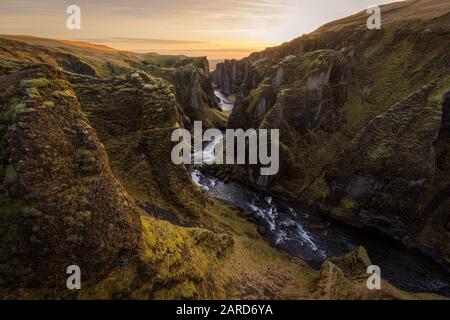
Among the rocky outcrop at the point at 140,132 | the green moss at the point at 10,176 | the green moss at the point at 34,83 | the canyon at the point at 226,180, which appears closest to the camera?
the green moss at the point at 10,176

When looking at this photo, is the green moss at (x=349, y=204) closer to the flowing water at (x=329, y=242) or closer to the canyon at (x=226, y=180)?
the canyon at (x=226, y=180)

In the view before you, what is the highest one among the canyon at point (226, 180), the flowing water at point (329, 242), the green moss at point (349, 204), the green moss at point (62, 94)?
the green moss at point (62, 94)

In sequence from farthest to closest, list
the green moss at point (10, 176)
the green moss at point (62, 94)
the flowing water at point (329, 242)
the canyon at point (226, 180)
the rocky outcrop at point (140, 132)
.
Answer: the flowing water at point (329, 242) < the rocky outcrop at point (140, 132) < the green moss at point (62, 94) < the canyon at point (226, 180) < the green moss at point (10, 176)

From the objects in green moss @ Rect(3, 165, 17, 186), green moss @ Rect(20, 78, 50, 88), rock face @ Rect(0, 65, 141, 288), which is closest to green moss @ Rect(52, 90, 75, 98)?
rock face @ Rect(0, 65, 141, 288)

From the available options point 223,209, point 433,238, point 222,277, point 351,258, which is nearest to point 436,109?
point 433,238

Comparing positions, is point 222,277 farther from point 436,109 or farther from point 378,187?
point 436,109

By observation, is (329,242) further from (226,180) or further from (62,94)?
(62,94)

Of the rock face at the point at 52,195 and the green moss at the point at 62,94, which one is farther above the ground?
the green moss at the point at 62,94

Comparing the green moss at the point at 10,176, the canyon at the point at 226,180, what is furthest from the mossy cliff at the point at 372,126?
the green moss at the point at 10,176

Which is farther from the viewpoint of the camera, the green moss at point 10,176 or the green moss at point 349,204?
the green moss at point 349,204
